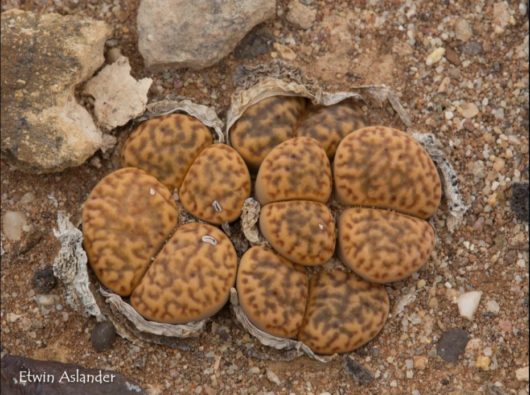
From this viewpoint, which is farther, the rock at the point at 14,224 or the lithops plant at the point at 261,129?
the rock at the point at 14,224

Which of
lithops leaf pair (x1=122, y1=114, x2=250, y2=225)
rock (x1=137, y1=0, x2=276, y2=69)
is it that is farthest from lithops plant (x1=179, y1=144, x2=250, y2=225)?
rock (x1=137, y1=0, x2=276, y2=69)

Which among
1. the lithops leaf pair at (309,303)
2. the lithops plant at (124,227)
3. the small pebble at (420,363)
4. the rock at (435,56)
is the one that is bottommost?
the small pebble at (420,363)

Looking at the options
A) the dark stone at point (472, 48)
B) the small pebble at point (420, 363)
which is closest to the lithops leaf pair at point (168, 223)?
the small pebble at point (420, 363)

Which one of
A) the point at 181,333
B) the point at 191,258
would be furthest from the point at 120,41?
the point at 181,333

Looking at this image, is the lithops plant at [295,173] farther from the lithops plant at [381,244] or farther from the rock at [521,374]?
the rock at [521,374]

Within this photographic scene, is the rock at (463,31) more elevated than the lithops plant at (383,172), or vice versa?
the rock at (463,31)

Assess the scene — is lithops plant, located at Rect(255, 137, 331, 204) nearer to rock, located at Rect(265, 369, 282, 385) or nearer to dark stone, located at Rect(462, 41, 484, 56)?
rock, located at Rect(265, 369, 282, 385)
